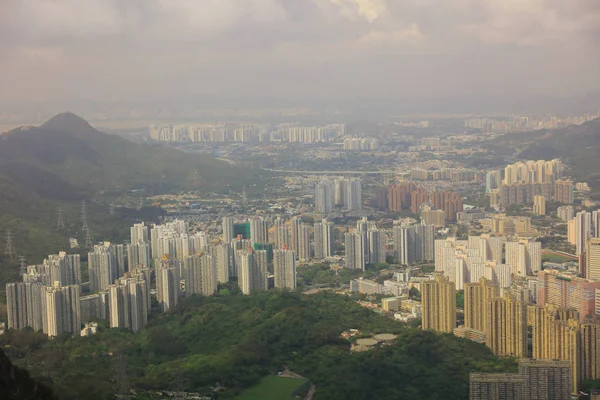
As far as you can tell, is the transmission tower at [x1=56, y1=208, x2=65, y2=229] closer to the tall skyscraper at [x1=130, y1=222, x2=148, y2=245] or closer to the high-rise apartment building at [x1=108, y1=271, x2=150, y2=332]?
the tall skyscraper at [x1=130, y1=222, x2=148, y2=245]

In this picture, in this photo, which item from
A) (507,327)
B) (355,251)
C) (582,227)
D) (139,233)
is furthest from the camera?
(139,233)

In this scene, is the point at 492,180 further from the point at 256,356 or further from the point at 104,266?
the point at 256,356

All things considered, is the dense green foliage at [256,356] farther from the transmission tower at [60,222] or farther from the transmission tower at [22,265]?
the transmission tower at [60,222]

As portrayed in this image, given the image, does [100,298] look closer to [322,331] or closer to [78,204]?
[322,331]

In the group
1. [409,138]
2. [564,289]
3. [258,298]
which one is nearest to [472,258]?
[564,289]

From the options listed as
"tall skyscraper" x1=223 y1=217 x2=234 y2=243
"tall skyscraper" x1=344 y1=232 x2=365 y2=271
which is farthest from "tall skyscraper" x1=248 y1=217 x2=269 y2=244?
"tall skyscraper" x1=344 y1=232 x2=365 y2=271

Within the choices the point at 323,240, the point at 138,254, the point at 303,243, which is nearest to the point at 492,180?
the point at 323,240
